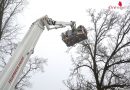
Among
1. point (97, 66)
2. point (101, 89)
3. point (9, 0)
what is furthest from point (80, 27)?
point (97, 66)

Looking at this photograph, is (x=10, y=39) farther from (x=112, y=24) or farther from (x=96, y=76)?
(x=112, y=24)

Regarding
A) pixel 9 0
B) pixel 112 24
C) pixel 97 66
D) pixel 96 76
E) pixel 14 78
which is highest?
pixel 112 24

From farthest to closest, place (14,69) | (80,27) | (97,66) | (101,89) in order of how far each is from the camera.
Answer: (97,66) → (101,89) → (80,27) → (14,69)

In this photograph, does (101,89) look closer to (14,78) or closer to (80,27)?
(80,27)

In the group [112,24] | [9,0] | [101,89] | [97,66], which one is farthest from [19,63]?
[112,24]

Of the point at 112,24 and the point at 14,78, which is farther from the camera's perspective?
the point at 112,24

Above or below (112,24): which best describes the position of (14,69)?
below

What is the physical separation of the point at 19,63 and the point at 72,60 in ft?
48.3

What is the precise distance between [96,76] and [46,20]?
38.5ft

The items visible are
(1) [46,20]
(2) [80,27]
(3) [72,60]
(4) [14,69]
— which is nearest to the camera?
(4) [14,69]

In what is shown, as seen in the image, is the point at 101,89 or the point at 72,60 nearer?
the point at 101,89

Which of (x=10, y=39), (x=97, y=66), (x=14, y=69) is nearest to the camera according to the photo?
(x=14, y=69)

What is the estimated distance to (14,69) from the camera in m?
4.71

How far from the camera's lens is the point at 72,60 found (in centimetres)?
1948
